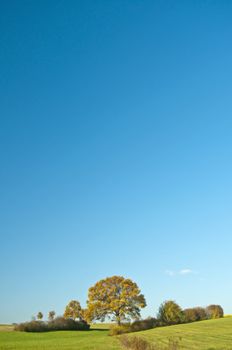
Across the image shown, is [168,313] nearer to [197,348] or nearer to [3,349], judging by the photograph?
[3,349]

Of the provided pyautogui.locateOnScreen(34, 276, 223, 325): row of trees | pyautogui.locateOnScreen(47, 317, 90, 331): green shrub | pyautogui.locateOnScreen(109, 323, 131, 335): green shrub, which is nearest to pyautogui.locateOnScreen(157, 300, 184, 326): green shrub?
pyautogui.locateOnScreen(34, 276, 223, 325): row of trees

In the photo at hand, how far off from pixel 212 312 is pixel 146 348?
8159cm

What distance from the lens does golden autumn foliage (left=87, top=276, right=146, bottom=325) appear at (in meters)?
81.4

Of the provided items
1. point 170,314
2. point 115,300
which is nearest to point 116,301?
point 115,300

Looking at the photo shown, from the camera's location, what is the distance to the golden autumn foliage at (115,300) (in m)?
81.4

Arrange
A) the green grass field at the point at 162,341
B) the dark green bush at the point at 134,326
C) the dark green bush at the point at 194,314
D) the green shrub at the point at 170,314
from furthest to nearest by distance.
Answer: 1. the dark green bush at the point at 194,314
2. the green shrub at the point at 170,314
3. the dark green bush at the point at 134,326
4. the green grass field at the point at 162,341

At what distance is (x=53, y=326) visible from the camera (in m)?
93.1

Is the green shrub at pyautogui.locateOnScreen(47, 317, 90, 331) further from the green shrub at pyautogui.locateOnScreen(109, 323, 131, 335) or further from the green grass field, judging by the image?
the green grass field

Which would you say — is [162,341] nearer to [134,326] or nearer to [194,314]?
[134,326]

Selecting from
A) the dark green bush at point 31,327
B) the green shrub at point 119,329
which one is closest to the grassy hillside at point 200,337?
the green shrub at point 119,329

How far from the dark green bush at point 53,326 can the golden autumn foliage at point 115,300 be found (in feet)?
49.1

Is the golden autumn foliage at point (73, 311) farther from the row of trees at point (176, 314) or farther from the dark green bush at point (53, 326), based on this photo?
the row of trees at point (176, 314)

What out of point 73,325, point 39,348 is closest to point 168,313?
point 73,325

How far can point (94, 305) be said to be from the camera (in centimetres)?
8169
